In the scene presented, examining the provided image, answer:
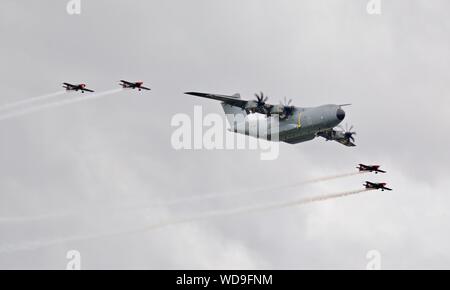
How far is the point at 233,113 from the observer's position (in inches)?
5969

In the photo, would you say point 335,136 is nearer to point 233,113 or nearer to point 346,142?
point 346,142

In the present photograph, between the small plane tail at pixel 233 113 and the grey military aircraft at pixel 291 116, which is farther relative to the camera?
the small plane tail at pixel 233 113

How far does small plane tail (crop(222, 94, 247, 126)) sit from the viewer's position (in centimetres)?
14988

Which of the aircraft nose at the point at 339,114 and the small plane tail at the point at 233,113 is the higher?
the small plane tail at the point at 233,113

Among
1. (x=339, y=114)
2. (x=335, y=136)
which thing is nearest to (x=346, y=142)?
(x=335, y=136)

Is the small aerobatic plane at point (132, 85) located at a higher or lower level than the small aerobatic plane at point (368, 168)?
higher

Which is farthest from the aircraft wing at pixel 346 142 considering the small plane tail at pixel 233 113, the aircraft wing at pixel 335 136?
the small plane tail at pixel 233 113

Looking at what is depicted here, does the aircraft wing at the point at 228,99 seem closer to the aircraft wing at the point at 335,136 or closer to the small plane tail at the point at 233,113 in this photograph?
the small plane tail at the point at 233,113

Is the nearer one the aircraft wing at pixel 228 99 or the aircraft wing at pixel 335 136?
the aircraft wing at pixel 228 99

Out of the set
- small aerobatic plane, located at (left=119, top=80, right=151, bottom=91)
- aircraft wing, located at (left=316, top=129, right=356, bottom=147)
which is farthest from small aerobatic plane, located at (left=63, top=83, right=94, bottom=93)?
aircraft wing, located at (left=316, top=129, right=356, bottom=147)

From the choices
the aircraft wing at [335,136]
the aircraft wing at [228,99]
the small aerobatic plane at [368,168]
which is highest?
the aircraft wing at [228,99]

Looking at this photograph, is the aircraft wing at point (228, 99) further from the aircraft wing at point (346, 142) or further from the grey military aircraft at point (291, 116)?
the aircraft wing at point (346, 142)

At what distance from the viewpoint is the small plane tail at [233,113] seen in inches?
5901
